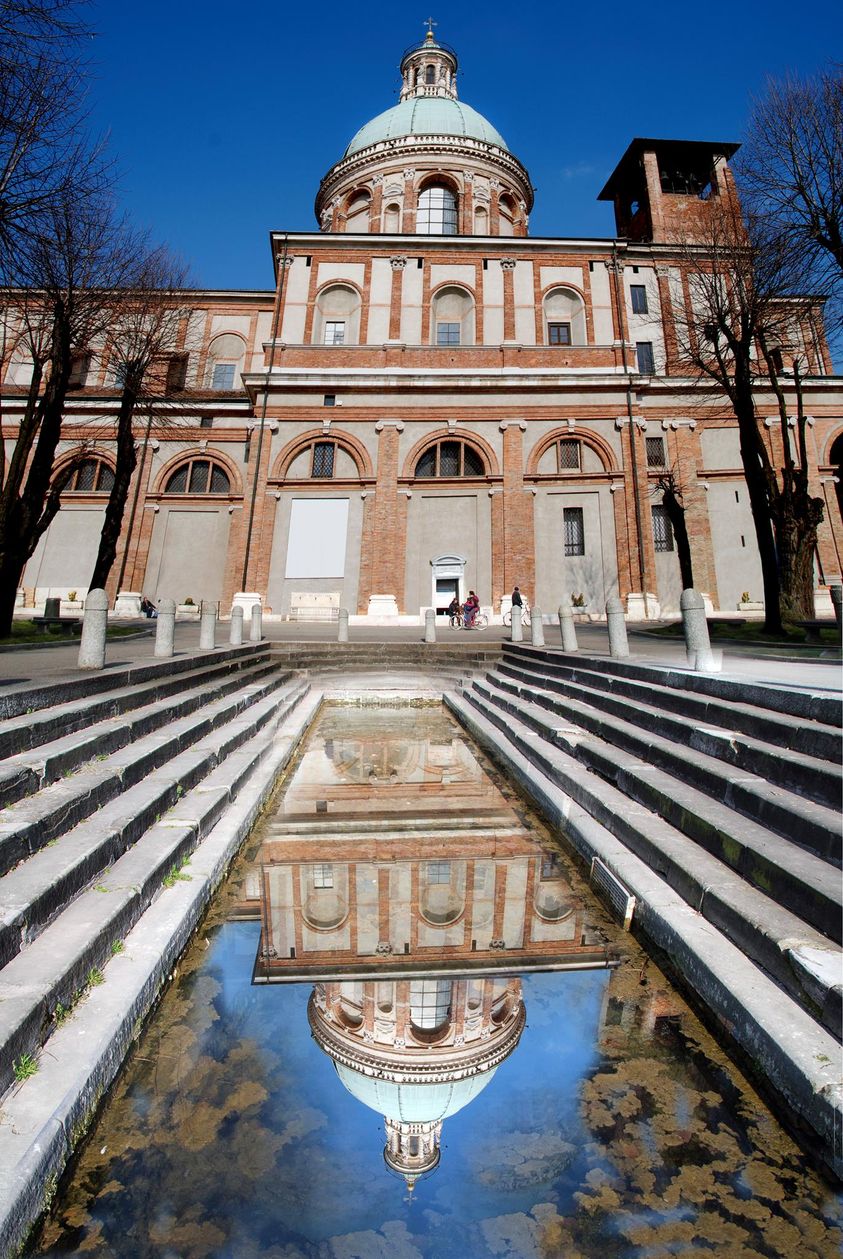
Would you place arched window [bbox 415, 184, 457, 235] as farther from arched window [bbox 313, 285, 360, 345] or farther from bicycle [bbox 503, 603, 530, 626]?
bicycle [bbox 503, 603, 530, 626]

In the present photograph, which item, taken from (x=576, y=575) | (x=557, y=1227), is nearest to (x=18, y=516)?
(x=557, y=1227)

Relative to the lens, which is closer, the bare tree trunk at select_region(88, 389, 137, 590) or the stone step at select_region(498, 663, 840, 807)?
the stone step at select_region(498, 663, 840, 807)

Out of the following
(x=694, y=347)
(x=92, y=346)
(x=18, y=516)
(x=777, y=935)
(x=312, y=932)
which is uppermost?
(x=92, y=346)

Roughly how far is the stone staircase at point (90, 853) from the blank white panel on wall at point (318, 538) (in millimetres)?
16607

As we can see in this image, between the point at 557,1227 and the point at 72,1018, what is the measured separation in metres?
1.70

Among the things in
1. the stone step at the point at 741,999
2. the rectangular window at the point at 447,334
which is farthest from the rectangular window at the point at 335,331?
the stone step at the point at 741,999

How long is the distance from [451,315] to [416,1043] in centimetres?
2763

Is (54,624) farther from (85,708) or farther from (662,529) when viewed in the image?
(662,529)

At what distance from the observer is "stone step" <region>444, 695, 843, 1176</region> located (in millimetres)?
1880

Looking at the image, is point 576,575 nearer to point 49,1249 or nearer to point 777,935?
point 777,935

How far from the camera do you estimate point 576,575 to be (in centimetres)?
2338

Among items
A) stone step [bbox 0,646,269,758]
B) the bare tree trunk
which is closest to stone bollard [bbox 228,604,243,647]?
the bare tree trunk

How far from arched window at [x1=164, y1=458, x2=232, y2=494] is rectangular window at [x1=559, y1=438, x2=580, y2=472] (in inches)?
543

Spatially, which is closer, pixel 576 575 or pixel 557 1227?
pixel 557 1227
